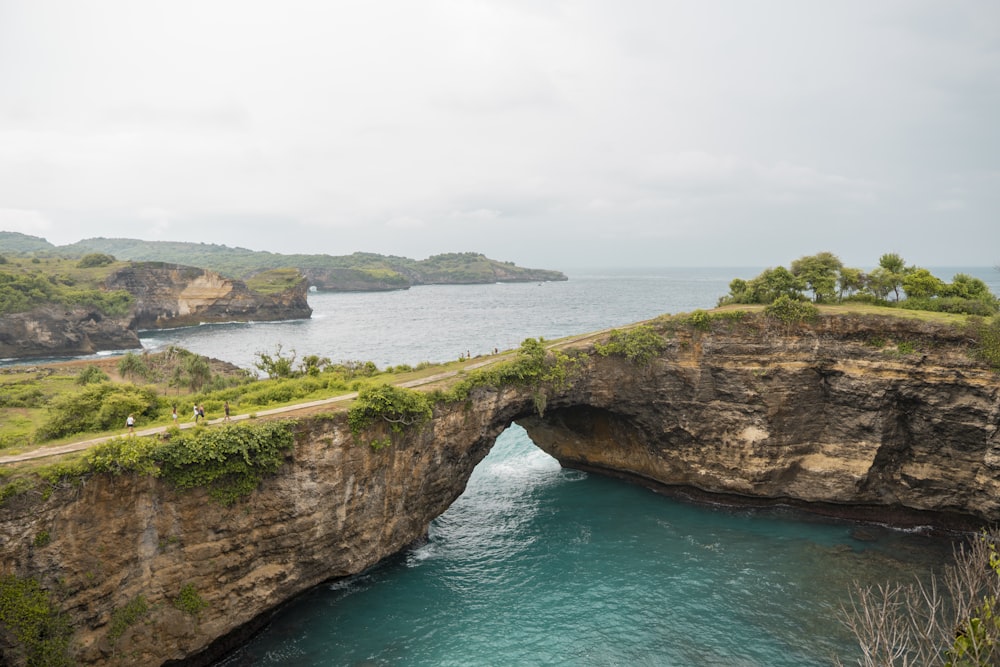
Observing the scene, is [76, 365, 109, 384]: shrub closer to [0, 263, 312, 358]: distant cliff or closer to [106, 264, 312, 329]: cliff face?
[0, 263, 312, 358]: distant cliff

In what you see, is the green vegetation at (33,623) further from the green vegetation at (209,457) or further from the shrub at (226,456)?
the shrub at (226,456)

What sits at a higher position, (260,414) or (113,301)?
(113,301)

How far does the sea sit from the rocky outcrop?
98574 mm

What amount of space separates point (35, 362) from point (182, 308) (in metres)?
46.6

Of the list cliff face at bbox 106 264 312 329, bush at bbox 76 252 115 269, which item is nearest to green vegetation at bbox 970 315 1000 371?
cliff face at bbox 106 264 312 329

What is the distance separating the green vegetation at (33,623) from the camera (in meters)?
18.5

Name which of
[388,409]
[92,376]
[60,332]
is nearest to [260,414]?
[388,409]

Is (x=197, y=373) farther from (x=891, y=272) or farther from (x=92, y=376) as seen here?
(x=891, y=272)

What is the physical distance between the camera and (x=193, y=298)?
138000mm

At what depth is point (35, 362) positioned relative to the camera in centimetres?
9219

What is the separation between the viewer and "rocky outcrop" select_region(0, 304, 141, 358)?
311 ft

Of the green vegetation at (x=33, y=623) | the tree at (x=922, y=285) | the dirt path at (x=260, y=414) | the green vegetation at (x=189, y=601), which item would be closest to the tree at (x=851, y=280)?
the tree at (x=922, y=285)

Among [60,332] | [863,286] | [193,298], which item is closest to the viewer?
[863,286]

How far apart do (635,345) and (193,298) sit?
5354 inches
